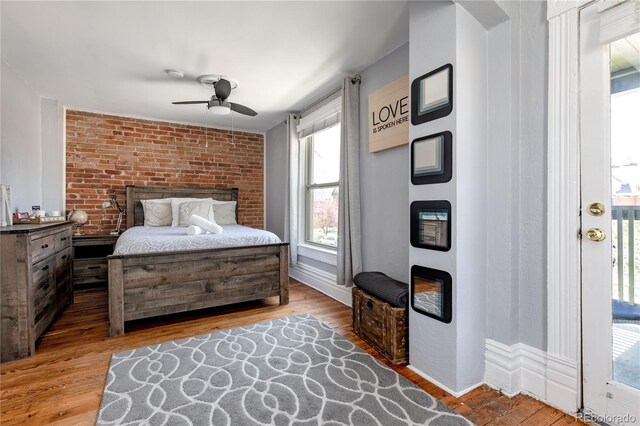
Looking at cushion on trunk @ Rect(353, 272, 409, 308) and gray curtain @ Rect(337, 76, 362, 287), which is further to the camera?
gray curtain @ Rect(337, 76, 362, 287)

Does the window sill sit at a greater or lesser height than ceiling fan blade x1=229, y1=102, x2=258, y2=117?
lesser

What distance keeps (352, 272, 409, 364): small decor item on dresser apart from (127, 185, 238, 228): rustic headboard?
3.29 meters

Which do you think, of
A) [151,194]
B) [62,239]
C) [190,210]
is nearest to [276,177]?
[190,210]

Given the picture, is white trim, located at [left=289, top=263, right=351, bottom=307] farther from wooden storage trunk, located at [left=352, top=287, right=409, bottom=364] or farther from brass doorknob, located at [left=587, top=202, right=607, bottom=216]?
brass doorknob, located at [left=587, top=202, right=607, bottom=216]

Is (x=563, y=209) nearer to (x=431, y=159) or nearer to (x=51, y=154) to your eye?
(x=431, y=159)

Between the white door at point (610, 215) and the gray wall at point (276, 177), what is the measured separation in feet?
12.1

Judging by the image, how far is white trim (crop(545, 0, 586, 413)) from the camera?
5.00ft

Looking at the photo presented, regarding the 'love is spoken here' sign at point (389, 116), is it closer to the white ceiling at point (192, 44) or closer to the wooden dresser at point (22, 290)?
the white ceiling at point (192, 44)

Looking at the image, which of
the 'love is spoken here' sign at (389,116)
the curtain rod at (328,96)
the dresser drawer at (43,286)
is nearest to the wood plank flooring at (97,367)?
the dresser drawer at (43,286)

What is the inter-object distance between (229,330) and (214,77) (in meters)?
2.55

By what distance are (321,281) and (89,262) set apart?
303cm

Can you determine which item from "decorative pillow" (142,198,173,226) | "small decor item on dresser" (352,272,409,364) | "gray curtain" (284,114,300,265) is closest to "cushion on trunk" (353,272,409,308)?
"small decor item on dresser" (352,272,409,364)

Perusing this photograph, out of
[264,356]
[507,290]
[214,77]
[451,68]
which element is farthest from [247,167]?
[507,290]

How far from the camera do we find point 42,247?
2410 millimetres
